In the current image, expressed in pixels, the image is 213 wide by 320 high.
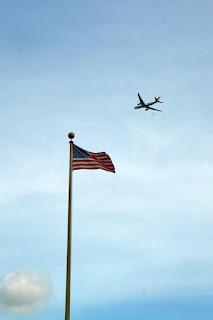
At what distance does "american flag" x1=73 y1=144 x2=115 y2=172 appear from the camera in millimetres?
27250

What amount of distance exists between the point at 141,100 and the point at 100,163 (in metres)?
75.6

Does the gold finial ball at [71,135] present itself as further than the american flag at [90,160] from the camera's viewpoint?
No

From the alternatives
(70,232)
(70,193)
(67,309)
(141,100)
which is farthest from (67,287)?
(141,100)

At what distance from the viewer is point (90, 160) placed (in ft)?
91.0

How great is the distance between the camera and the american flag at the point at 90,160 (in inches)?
1073

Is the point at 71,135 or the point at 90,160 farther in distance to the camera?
the point at 90,160

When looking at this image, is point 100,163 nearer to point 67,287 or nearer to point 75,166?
point 75,166

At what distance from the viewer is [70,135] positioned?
26953 millimetres

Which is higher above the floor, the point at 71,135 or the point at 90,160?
the point at 71,135

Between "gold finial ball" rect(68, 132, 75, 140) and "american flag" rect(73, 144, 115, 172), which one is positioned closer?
"gold finial ball" rect(68, 132, 75, 140)

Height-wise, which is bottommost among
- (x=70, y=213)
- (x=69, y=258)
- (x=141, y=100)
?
(x=69, y=258)

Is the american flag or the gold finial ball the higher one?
the gold finial ball

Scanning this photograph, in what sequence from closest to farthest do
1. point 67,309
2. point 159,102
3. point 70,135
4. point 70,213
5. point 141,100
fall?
1. point 67,309
2. point 70,213
3. point 70,135
4. point 141,100
5. point 159,102

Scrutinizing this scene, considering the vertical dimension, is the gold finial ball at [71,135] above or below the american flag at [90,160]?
above
